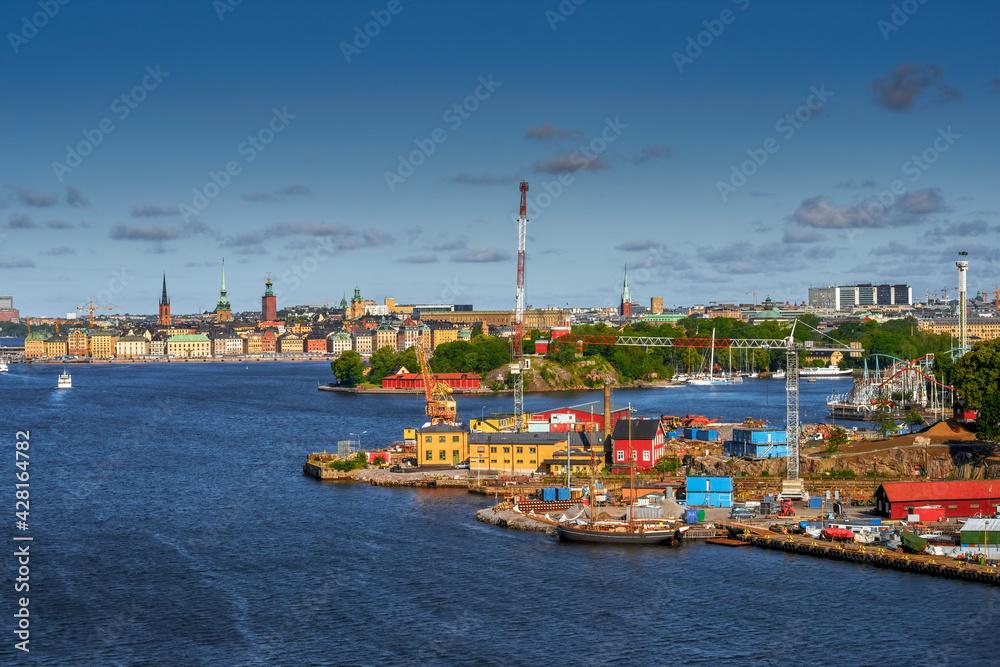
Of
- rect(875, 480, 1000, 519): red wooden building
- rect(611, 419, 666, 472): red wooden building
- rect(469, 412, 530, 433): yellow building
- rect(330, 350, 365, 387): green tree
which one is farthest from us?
rect(330, 350, 365, 387): green tree

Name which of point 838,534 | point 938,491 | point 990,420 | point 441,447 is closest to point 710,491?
point 838,534

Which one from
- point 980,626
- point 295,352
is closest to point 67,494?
point 980,626

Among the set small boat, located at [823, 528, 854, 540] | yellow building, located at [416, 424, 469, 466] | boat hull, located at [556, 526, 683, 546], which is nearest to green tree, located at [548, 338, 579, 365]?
yellow building, located at [416, 424, 469, 466]

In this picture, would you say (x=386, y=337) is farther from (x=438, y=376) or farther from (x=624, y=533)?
(x=624, y=533)

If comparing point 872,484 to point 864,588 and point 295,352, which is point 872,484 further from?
point 295,352

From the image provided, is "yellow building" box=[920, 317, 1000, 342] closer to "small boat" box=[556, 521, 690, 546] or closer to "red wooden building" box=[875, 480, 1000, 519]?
"red wooden building" box=[875, 480, 1000, 519]

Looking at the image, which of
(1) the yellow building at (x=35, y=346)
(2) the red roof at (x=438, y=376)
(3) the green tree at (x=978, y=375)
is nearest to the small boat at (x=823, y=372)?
(2) the red roof at (x=438, y=376)
